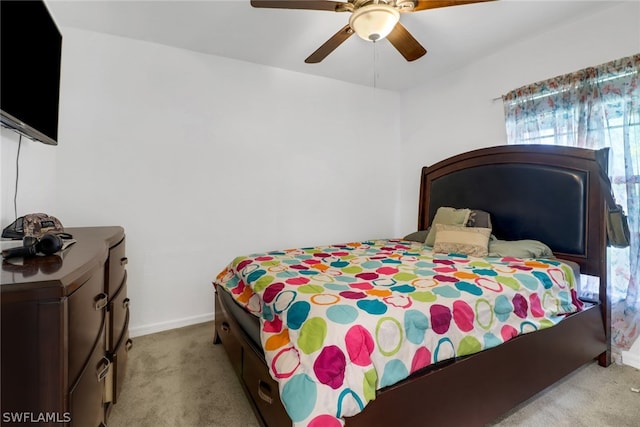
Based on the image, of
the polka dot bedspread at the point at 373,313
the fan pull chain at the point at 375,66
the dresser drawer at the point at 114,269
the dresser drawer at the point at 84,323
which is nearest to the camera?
the dresser drawer at the point at 84,323

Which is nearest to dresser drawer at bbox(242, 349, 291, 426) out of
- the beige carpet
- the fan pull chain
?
the beige carpet

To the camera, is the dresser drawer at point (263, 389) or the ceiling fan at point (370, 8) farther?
the ceiling fan at point (370, 8)

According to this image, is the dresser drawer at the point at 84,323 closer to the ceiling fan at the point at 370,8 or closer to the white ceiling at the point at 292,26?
the ceiling fan at the point at 370,8

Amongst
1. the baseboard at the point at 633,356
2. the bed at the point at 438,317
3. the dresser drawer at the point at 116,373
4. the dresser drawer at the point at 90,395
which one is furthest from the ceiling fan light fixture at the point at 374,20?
the baseboard at the point at 633,356

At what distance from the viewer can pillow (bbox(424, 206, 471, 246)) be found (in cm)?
269

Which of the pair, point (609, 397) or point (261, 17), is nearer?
point (609, 397)

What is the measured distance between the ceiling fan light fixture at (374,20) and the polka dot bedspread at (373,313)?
1.42 metres

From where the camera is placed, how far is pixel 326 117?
3.53 m

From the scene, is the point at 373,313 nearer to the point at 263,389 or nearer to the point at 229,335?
the point at 263,389

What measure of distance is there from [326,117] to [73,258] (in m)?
2.99

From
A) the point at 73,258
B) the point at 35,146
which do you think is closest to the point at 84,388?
the point at 73,258

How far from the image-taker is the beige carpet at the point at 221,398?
5.18ft

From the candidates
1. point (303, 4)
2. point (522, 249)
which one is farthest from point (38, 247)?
point (522, 249)

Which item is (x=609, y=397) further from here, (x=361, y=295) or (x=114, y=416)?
(x=114, y=416)
